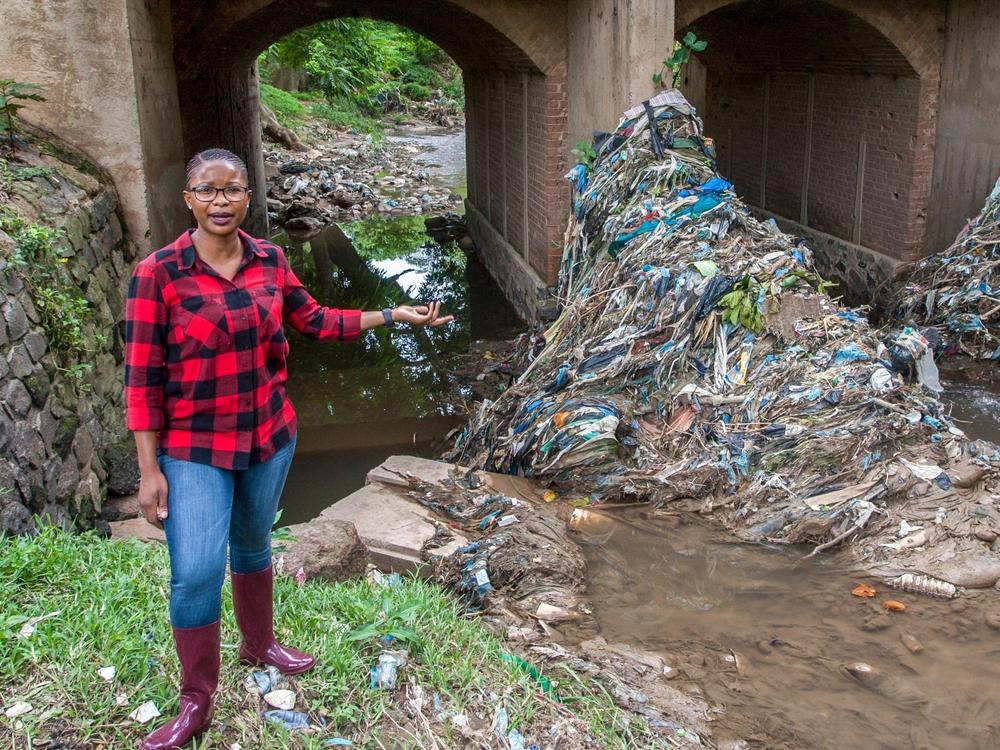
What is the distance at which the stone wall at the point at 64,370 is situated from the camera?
174 inches

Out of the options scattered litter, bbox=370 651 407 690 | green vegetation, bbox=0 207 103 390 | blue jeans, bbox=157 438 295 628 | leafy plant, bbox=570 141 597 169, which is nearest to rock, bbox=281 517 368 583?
scattered litter, bbox=370 651 407 690

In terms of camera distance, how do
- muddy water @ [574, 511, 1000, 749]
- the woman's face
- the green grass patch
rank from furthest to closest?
1. the green grass patch
2. muddy water @ [574, 511, 1000, 749]
3. the woman's face

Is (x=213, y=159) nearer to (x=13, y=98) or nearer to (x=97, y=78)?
(x=97, y=78)

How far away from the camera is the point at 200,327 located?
2.58 metres

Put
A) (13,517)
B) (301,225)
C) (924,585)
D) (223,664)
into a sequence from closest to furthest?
1. (223,664)
2. (13,517)
3. (924,585)
4. (301,225)

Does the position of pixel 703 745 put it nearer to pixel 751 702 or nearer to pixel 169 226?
pixel 751 702

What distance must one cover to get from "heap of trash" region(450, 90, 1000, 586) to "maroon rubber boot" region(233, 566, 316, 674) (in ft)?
9.90

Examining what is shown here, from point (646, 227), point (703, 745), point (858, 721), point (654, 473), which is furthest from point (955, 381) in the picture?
point (703, 745)

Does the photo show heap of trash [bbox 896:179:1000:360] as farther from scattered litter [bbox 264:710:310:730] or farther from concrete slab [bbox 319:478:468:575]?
scattered litter [bbox 264:710:310:730]

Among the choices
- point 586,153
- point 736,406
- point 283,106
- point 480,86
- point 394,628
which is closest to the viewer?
point 394,628

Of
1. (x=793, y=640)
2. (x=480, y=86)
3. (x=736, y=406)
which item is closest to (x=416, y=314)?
(x=793, y=640)

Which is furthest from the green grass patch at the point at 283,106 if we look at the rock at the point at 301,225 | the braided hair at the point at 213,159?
the braided hair at the point at 213,159

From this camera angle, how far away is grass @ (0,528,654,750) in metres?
2.85

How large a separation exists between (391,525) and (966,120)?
25.4 ft
